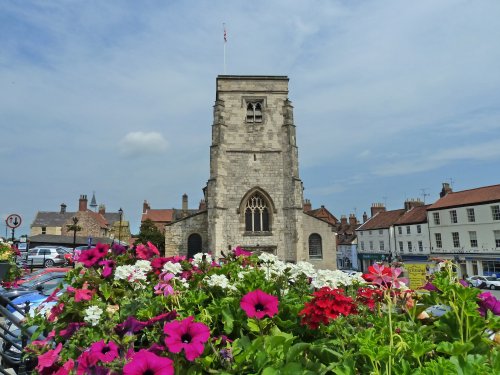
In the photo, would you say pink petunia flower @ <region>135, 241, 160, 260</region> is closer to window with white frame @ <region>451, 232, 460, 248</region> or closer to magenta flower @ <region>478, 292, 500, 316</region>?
magenta flower @ <region>478, 292, 500, 316</region>

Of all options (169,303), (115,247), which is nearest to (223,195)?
(115,247)

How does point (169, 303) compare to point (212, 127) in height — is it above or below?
below

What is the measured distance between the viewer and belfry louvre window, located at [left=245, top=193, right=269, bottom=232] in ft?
81.1

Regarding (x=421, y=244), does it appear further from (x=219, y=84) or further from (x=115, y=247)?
(x=115, y=247)

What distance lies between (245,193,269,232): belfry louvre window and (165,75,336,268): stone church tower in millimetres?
74

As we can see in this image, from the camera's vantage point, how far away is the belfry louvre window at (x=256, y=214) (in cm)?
2473

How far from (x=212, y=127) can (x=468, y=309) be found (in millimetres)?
24247

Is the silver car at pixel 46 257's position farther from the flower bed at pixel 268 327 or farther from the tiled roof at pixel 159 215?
the tiled roof at pixel 159 215

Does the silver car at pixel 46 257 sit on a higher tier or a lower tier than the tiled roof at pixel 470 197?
lower

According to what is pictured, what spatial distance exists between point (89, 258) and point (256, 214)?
2154 cm

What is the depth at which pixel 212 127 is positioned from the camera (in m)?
25.1

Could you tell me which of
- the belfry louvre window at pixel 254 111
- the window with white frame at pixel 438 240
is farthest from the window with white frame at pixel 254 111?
the window with white frame at pixel 438 240

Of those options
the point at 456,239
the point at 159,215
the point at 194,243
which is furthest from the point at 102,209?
the point at 456,239

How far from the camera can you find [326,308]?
207 cm
